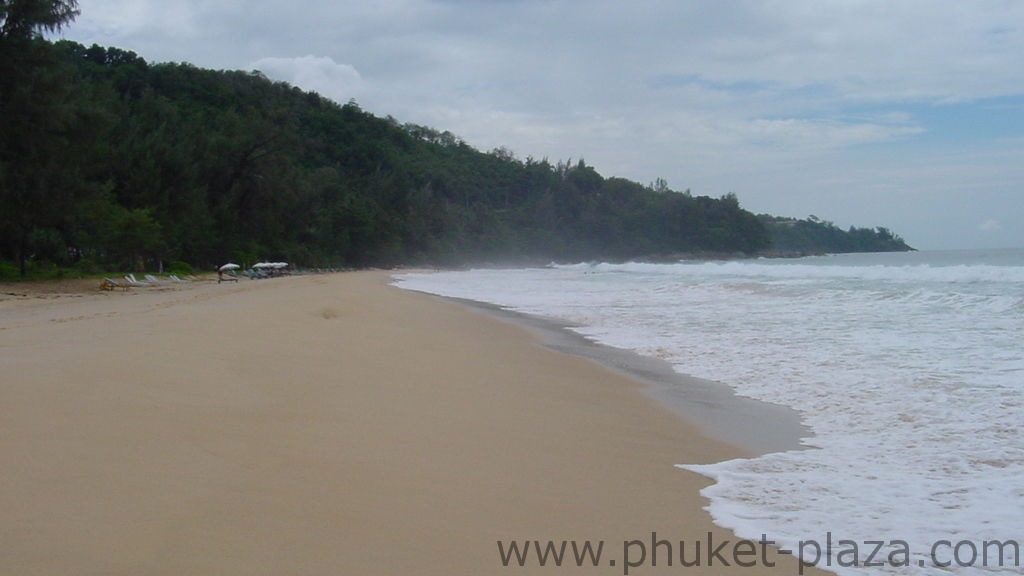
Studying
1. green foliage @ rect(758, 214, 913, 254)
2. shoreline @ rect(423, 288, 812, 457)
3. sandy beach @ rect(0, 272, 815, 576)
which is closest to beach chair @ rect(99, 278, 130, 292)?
sandy beach @ rect(0, 272, 815, 576)

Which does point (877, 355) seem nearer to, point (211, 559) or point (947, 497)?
point (947, 497)

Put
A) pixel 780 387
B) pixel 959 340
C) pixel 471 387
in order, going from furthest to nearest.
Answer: pixel 959 340
pixel 780 387
pixel 471 387

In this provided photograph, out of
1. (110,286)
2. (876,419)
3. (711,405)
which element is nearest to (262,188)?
(110,286)

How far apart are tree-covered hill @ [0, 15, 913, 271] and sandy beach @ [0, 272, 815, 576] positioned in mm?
18520

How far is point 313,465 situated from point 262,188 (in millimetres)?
52847

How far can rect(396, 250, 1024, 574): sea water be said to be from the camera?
10.5 feet

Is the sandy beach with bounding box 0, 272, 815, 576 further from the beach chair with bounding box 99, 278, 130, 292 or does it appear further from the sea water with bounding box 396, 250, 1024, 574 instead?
the beach chair with bounding box 99, 278, 130, 292

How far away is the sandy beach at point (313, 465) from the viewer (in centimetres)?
264

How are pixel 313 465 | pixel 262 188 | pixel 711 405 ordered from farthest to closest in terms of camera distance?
pixel 262 188, pixel 711 405, pixel 313 465

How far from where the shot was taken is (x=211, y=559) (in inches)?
98.7

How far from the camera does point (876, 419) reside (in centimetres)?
530

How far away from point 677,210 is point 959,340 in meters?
126

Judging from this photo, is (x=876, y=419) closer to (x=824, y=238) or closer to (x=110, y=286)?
(x=110, y=286)

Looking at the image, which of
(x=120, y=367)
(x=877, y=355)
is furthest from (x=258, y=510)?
(x=877, y=355)
